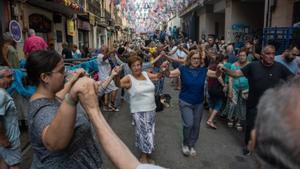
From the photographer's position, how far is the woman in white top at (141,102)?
435 centimetres

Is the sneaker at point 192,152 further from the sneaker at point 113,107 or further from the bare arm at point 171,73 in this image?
the sneaker at point 113,107

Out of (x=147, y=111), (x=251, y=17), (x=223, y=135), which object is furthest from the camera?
(x=251, y=17)

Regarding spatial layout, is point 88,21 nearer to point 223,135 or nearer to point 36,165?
point 223,135

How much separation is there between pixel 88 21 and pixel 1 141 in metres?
22.2

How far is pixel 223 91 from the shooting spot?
6430mm

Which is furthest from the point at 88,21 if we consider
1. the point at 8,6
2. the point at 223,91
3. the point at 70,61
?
the point at 223,91

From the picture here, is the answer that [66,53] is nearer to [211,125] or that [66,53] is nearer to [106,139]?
[211,125]

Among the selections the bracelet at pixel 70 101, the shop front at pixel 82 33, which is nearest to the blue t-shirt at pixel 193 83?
the bracelet at pixel 70 101

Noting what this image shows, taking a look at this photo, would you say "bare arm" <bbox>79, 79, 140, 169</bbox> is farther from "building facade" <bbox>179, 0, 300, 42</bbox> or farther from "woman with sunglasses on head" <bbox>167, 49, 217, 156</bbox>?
"building facade" <bbox>179, 0, 300, 42</bbox>

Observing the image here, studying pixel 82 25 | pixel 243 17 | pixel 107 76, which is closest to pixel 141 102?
pixel 107 76

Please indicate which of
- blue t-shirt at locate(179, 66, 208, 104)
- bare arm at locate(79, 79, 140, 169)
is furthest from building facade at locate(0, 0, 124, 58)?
bare arm at locate(79, 79, 140, 169)

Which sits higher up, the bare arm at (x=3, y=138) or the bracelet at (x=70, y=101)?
the bracelet at (x=70, y=101)

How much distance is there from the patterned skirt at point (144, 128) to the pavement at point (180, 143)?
42 cm

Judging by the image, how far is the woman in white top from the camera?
14.3 ft
